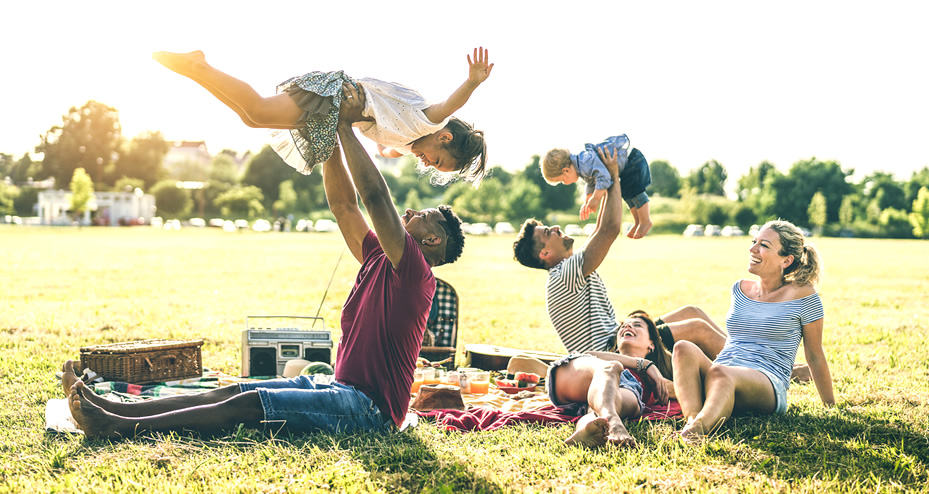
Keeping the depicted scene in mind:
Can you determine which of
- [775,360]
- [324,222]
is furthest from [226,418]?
[324,222]

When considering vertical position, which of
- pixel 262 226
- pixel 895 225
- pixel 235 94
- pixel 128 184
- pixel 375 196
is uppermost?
pixel 128 184

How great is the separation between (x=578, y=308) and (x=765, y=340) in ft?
4.43

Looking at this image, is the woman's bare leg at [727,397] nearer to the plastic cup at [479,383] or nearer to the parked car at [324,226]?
the plastic cup at [479,383]

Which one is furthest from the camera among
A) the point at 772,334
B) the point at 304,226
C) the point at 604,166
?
the point at 304,226

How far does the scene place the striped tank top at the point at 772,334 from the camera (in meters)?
4.88

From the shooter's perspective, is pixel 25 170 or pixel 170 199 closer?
pixel 170 199

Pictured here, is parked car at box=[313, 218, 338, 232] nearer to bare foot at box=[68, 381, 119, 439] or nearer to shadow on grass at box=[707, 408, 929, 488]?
shadow on grass at box=[707, 408, 929, 488]

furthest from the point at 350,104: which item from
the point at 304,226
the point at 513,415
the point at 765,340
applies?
the point at 304,226

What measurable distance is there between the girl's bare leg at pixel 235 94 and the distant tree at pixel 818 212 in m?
73.0

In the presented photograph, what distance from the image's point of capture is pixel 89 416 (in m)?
3.85

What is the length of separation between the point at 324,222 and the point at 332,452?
195 ft

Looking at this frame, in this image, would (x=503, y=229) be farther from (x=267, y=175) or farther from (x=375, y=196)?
(x=375, y=196)

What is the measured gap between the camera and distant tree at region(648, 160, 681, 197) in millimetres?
84562

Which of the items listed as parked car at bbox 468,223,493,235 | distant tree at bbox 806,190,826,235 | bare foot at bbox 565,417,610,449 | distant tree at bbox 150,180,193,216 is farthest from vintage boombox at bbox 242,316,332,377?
distant tree at bbox 806,190,826,235
